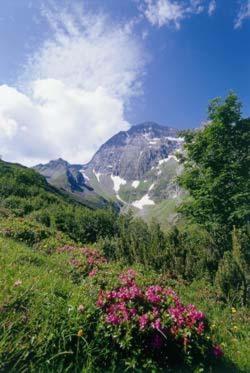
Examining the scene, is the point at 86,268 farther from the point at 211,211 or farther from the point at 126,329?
the point at 211,211

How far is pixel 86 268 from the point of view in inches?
280

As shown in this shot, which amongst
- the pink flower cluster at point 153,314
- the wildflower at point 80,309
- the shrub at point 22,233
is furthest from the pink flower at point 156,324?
the shrub at point 22,233

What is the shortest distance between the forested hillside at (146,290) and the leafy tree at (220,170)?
0.19 ft

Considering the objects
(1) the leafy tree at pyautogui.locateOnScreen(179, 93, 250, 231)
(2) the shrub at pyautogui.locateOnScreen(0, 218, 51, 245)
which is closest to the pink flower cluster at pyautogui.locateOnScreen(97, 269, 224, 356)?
(2) the shrub at pyautogui.locateOnScreen(0, 218, 51, 245)

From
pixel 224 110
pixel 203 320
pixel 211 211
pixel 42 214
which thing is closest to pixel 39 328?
pixel 203 320

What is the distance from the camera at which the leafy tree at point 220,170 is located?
14289 millimetres

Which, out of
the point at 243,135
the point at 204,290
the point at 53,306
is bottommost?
the point at 204,290

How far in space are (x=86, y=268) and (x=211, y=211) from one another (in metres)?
9.62

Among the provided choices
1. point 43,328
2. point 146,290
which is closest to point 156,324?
point 146,290

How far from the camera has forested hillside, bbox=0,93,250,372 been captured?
3320 millimetres

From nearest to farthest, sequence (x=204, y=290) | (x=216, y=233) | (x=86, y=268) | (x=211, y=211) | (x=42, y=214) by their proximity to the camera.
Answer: (x=86, y=268) < (x=204, y=290) < (x=216, y=233) < (x=211, y=211) < (x=42, y=214)

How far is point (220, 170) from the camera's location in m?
15.5

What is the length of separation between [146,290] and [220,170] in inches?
477

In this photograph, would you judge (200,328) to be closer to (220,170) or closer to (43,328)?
(43,328)
